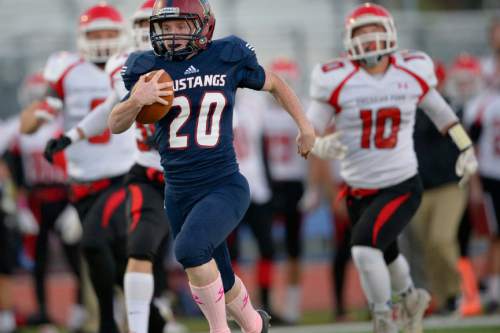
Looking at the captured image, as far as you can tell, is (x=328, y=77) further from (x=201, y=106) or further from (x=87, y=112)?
(x=87, y=112)

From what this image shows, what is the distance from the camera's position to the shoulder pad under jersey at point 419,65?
21.7ft

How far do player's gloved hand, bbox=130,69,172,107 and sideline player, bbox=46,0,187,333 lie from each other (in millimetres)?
1113

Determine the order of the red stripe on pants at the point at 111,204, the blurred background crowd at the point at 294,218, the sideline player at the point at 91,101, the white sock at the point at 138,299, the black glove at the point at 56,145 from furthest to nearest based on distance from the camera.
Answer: the blurred background crowd at the point at 294,218, the sideline player at the point at 91,101, the red stripe on pants at the point at 111,204, the black glove at the point at 56,145, the white sock at the point at 138,299

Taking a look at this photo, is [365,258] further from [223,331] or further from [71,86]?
[71,86]

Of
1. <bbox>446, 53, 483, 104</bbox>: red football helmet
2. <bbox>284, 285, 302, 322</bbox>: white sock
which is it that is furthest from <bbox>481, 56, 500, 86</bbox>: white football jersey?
<bbox>284, 285, 302, 322</bbox>: white sock

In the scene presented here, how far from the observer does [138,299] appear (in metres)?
6.10

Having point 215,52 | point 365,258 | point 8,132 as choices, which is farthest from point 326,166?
point 215,52

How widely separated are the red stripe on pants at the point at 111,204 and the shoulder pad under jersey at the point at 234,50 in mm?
1709

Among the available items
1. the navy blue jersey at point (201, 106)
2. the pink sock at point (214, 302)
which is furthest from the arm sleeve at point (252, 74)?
the pink sock at point (214, 302)

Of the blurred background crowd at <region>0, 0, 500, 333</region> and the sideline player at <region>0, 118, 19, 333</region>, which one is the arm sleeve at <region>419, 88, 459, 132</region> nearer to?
the blurred background crowd at <region>0, 0, 500, 333</region>

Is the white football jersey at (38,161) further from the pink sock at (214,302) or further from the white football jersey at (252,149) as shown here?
the pink sock at (214,302)

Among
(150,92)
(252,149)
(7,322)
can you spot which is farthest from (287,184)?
(150,92)

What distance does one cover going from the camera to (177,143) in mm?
5500

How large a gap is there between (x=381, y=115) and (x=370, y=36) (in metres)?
0.44
